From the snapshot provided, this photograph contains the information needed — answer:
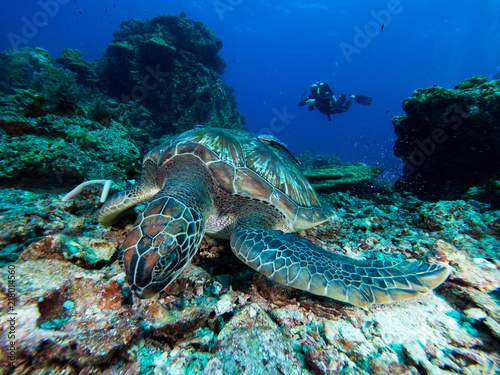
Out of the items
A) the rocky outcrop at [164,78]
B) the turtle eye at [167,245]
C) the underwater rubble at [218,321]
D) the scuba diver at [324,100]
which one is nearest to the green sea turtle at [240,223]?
the turtle eye at [167,245]

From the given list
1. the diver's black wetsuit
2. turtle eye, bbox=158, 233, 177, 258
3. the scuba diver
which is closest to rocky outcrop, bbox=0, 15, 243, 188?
turtle eye, bbox=158, 233, 177, 258

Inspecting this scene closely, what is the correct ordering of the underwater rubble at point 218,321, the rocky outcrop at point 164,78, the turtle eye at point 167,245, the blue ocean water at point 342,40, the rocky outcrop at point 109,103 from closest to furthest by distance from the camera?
the underwater rubble at point 218,321 → the turtle eye at point 167,245 → the rocky outcrop at point 109,103 → the rocky outcrop at point 164,78 → the blue ocean water at point 342,40

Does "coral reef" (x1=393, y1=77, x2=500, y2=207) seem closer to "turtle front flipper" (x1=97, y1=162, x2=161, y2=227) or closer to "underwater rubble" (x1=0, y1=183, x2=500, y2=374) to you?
"underwater rubble" (x1=0, y1=183, x2=500, y2=374)

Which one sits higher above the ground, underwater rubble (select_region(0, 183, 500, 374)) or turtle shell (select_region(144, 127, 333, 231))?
turtle shell (select_region(144, 127, 333, 231))

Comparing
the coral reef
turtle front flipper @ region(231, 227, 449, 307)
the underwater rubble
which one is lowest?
the underwater rubble

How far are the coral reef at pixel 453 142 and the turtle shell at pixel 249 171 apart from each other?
4.10 metres

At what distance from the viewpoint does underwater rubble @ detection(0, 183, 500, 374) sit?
1116 millimetres

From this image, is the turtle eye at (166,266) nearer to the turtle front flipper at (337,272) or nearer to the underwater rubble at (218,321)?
the underwater rubble at (218,321)

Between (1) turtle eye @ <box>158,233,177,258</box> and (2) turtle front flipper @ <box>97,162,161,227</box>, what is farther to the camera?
(2) turtle front flipper @ <box>97,162,161,227</box>

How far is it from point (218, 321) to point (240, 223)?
3.61ft

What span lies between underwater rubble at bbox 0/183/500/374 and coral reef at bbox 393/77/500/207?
395 cm

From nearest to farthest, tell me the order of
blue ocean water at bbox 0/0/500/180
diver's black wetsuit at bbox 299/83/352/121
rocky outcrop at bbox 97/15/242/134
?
1. rocky outcrop at bbox 97/15/242/134
2. diver's black wetsuit at bbox 299/83/352/121
3. blue ocean water at bbox 0/0/500/180

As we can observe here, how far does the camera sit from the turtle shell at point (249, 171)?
257 cm

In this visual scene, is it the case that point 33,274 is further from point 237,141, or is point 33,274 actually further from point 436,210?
point 436,210
